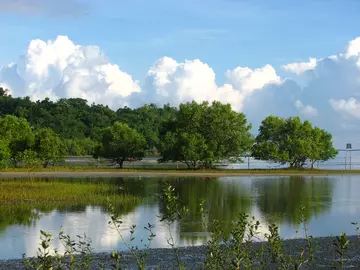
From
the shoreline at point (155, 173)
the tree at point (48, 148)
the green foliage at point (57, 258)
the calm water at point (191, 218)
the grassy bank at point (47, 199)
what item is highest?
the tree at point (48, 148)

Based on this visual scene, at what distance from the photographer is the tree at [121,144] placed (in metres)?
82.6

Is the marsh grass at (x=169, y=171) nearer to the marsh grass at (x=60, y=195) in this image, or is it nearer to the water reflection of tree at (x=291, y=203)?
A: the water reflection of tree at (x=291, y=203)

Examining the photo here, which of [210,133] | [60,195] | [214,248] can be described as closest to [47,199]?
[60,195]

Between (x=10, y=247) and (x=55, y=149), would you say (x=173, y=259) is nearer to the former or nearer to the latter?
(x=10, y=247)

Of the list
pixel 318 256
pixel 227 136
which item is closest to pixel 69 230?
pixel 318 256

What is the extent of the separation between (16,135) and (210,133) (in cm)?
2776

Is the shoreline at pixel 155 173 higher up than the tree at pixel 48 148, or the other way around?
the tree at pixel 48 148

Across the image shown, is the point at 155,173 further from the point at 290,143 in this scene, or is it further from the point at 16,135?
the point at 290,143

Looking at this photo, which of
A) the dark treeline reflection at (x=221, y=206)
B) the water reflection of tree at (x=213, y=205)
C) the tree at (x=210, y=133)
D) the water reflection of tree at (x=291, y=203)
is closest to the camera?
the water reflection of tree at (x=213, y=205)

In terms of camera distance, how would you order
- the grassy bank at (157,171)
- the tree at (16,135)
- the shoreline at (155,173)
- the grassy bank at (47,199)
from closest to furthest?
1. the grassy bank at (47,199)
2. the shoreline at (155,173)
3. the grassy bank at (157,171)
4. the tree at (16,135)

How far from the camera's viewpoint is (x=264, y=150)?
85.1m

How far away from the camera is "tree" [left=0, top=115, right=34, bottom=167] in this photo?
76.2m

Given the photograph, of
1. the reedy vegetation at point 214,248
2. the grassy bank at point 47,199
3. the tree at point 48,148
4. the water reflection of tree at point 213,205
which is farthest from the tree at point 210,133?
the reedy vegetation at point 214,248

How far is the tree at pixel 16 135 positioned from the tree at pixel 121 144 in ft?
37.2
